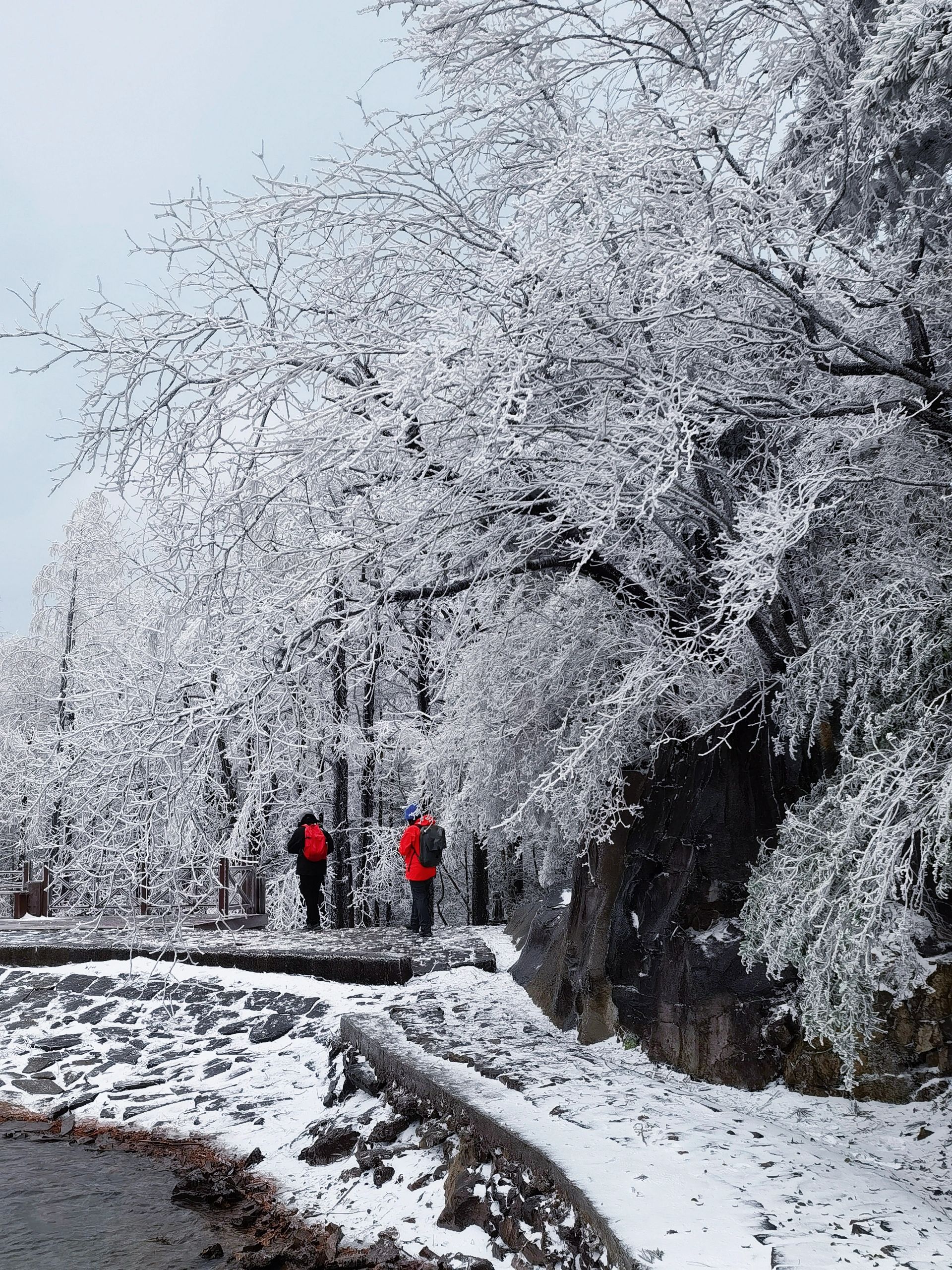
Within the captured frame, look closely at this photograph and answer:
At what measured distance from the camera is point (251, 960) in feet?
32.0

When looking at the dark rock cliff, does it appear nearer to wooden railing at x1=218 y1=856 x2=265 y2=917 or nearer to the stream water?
the stream water

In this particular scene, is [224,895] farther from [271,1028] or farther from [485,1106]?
[485,1106]

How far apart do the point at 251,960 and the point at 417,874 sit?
2381mm

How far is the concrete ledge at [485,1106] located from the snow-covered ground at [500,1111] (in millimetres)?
36

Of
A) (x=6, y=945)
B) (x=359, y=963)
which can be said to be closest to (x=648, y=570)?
(x=359, y=963)

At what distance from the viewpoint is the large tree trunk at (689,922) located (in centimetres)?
572

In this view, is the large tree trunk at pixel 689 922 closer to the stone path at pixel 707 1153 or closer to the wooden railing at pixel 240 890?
the stone path at pixel 707 1153

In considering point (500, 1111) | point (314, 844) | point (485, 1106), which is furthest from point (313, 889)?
point (500, 1111)

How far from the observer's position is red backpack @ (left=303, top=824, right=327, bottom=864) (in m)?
12.5

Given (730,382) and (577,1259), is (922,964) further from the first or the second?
(730,382)

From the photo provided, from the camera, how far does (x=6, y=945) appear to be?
35.7ft

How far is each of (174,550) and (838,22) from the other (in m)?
4.68

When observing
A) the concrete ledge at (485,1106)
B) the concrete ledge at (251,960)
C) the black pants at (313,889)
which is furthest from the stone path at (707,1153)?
the black pants at (313,889)

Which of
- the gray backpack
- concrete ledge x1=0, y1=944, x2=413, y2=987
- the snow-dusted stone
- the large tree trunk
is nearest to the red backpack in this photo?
the gray backpack
